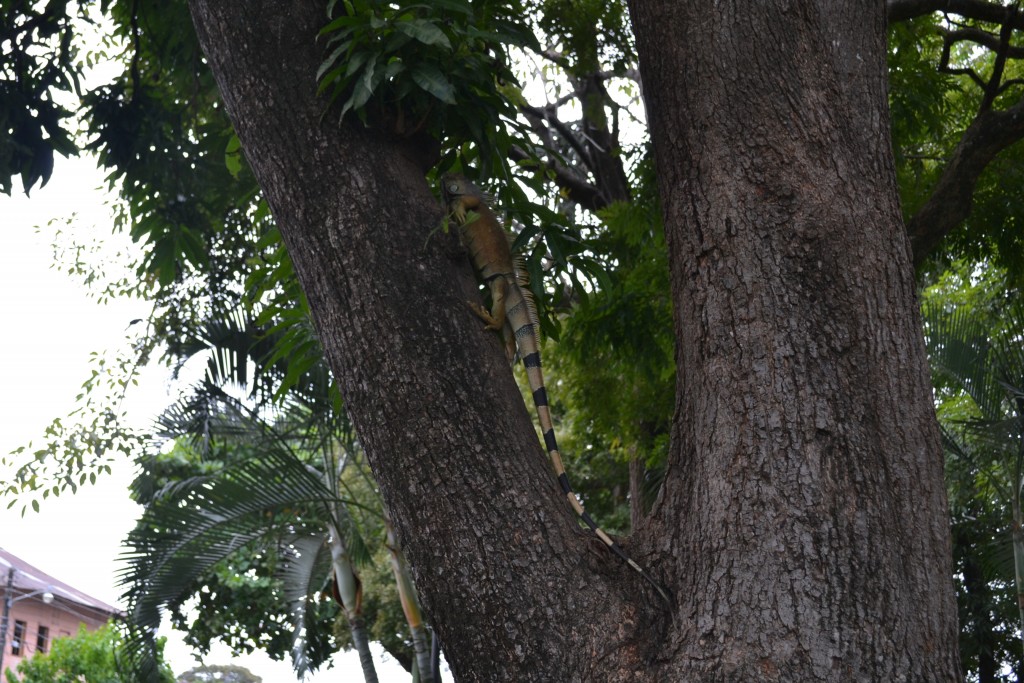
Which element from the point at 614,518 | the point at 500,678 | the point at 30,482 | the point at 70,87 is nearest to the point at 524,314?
the point at 500,678

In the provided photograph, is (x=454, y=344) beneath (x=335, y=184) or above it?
beneath

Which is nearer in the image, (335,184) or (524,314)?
(335,184)

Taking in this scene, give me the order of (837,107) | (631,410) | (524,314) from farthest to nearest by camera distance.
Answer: (631,410) → (524,314) → (837,107)

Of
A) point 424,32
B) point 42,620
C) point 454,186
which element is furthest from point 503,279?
point 42,620

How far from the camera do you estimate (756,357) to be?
2.64 meters

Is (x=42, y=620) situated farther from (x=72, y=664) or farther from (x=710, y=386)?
(x=710, y=386)

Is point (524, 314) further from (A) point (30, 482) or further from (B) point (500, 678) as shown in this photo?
(A) point (30, 482)

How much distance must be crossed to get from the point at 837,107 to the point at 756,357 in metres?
0.80

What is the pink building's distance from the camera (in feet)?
85.1

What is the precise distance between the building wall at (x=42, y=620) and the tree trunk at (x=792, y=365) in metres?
25.9

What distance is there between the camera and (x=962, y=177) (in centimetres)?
530

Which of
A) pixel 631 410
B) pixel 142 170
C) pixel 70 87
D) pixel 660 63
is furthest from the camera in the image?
pixel 631 410

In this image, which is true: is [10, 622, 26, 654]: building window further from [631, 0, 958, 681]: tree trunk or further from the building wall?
[631, 0, 958, 681]: tree trunk

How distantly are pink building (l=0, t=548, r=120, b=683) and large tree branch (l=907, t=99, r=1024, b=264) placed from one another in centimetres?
2419
